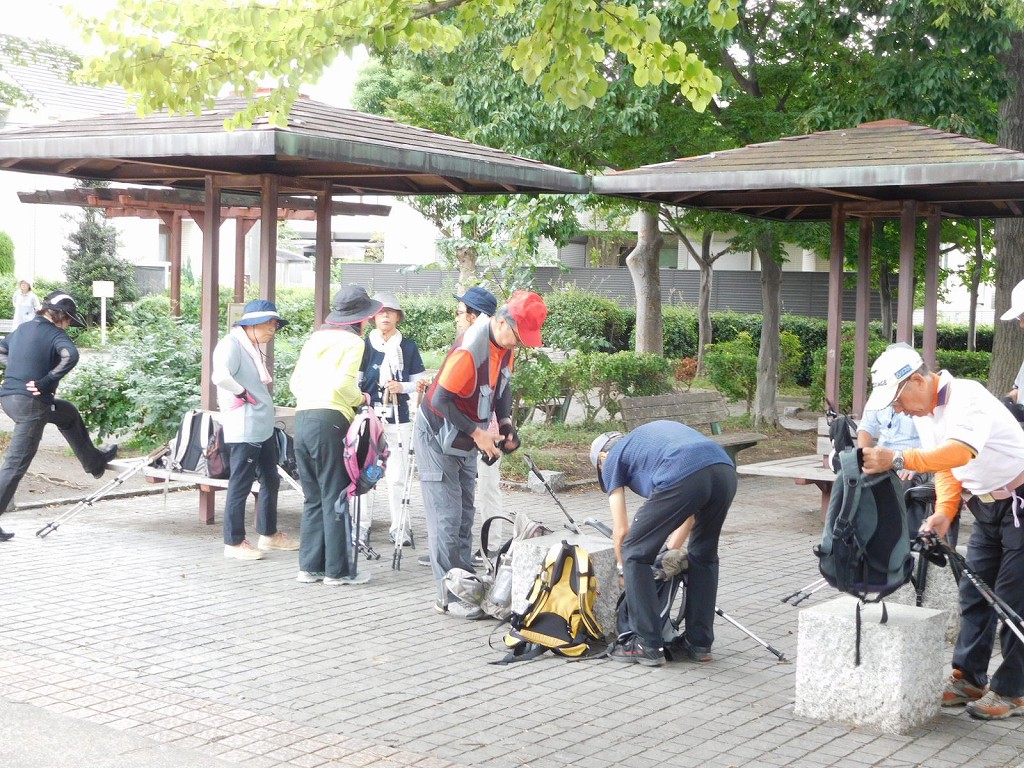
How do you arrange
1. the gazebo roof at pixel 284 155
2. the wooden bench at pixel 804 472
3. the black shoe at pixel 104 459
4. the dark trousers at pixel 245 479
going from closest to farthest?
the gazebo roof at pixel 284 155, the dark trousers at pixel 245 479, the wooden bench at pixel 804 472, the black shoe at pixel 104 459

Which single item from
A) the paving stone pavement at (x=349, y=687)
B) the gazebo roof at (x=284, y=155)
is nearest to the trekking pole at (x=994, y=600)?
the paving stone pavement at (x=349, y=687)

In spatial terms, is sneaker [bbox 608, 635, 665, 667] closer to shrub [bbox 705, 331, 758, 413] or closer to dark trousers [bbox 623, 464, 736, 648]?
dark trousers [bbox 623, 464, 736, 648]

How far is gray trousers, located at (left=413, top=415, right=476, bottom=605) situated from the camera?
7605 mm

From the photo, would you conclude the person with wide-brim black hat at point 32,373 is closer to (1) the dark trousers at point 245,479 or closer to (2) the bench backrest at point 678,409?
(1) the dark trousers at point 245,479

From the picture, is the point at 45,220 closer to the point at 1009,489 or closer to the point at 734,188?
the point at 734,188

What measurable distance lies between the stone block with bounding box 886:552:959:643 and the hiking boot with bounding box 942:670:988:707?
3.69ft

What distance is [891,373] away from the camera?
5176 millimetres

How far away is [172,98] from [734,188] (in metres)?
5.19

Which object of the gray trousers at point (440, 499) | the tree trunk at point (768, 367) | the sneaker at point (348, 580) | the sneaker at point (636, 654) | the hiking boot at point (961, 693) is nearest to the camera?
the hiking boot at point (961, 693)

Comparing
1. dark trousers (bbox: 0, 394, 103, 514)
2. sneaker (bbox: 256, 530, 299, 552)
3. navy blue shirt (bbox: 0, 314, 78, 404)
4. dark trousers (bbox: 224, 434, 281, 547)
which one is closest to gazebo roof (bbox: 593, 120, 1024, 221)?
dark trousers (bbox: 224, 434, 281, 547)

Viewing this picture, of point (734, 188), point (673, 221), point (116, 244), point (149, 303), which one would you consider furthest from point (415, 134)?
point (116, 244)

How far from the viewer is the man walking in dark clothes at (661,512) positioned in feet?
20.3

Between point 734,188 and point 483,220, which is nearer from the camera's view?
point 734,188

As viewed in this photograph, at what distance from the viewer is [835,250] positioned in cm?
1152
